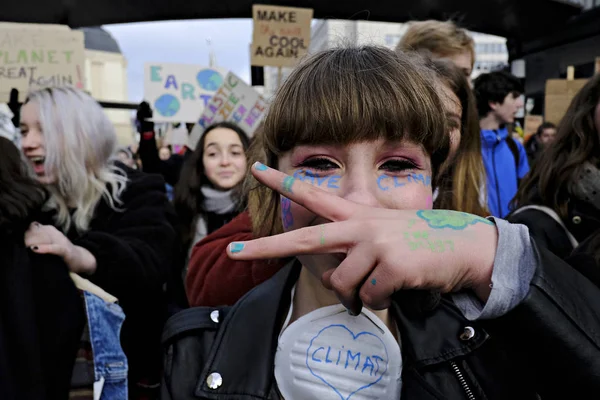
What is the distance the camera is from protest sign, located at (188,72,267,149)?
12.4 feet

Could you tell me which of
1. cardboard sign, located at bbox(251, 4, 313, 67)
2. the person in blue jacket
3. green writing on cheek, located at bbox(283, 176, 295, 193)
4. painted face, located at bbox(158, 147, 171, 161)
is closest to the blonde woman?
green writing on cheek, located at bbox(283, 176, 295, 193)

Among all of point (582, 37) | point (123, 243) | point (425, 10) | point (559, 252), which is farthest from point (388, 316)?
point (582, 37)

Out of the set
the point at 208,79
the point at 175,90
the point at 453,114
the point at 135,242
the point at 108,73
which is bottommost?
the point at 135,242

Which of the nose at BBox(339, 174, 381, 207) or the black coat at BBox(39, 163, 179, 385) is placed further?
the black coat at BBox(39, 163, 179, 385)

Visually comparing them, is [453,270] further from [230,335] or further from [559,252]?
[559,252]

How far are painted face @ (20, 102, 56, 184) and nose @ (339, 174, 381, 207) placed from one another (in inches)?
76.9

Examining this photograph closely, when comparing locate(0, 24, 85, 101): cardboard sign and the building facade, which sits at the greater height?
the building facade

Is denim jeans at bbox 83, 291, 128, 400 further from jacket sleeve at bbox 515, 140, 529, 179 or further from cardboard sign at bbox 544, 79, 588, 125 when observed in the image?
cardboard sign at bbox 544, 79, 588, 125

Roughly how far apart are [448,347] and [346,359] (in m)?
0.20

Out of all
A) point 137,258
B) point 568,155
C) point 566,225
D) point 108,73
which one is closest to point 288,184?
point 566,225

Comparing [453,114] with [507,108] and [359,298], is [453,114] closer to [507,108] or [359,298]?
[359,298]

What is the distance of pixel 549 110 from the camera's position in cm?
393

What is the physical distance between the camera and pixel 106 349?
2.03 meters

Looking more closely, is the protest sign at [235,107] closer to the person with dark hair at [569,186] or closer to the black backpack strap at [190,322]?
the person with dark hair at [569,186]
